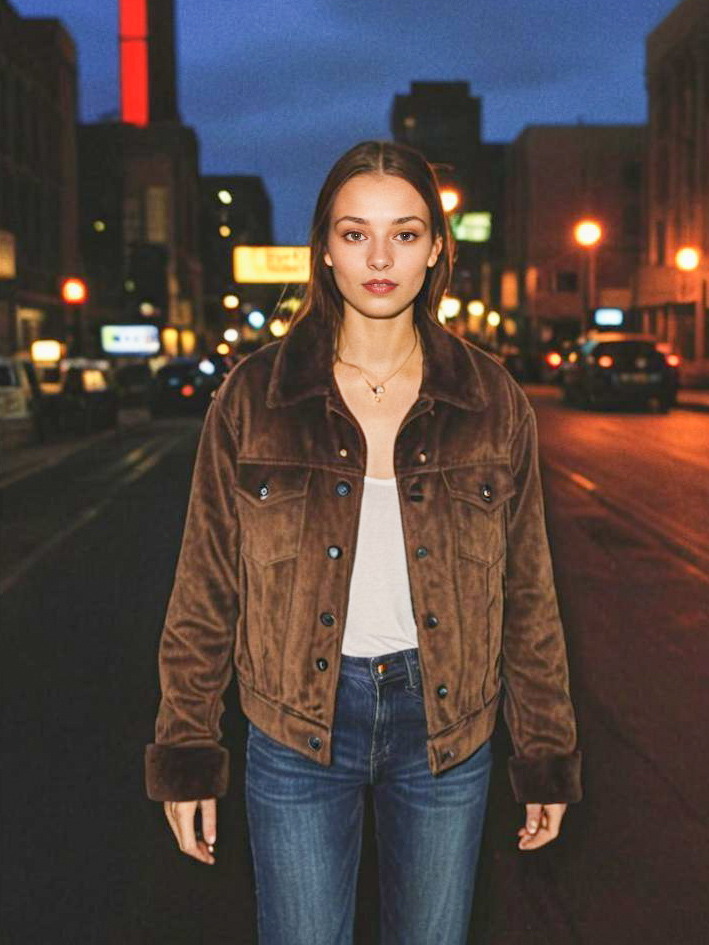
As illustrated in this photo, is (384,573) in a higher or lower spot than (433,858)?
higher

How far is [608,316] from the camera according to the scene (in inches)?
2459

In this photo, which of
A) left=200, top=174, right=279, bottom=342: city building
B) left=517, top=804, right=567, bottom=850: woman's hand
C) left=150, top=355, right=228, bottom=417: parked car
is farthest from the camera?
left=150, top=355, right=228, bottom=417: parked car

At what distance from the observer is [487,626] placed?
2.53 meters

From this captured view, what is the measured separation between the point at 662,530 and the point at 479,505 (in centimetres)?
1078

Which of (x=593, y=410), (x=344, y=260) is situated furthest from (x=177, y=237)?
(x=344, y=260)

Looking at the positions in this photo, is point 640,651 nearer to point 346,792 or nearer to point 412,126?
point 346,792

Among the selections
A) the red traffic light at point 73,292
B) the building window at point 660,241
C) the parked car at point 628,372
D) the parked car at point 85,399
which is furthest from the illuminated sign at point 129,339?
the parked car at point 628,372

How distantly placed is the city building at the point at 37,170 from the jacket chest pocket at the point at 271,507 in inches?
1510

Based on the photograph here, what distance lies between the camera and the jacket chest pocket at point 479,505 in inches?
97.1

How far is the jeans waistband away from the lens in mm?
2436

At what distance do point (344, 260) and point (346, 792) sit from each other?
0.96m

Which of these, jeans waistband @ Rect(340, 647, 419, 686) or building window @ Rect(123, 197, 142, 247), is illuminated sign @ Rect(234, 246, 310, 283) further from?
building window @ Rect(123, 197, 142, 247)

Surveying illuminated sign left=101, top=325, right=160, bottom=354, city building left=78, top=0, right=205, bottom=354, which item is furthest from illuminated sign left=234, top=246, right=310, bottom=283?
city building left=78, top=0, right=205, bottom=354

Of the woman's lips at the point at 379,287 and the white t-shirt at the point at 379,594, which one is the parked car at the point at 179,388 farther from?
the white t-shirt at the point at 379,594
